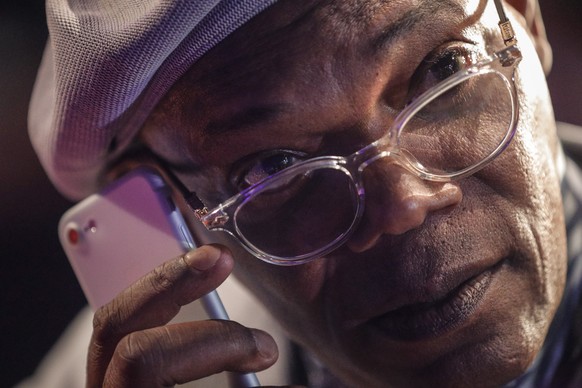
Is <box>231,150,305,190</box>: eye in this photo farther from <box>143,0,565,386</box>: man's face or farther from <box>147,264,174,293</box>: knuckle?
<box>147,264,174,293</box>: knuckle

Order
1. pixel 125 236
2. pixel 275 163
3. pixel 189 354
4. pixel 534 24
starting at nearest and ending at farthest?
1. pixel 189 354
2. pixel 275 163
3. pixel 125 236
4. pixel 534 24

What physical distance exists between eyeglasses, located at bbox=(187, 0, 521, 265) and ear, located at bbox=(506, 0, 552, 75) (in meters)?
0.31

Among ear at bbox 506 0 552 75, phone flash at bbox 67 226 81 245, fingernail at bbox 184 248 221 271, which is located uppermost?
fingernail at bbox 184 248 221 271

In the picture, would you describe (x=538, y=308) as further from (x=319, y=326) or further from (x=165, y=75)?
(x=165, y=75)

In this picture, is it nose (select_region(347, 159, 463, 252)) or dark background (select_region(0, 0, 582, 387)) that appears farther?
dark background (select_region(0, 0, 582, 387))

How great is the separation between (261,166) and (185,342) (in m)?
0.26

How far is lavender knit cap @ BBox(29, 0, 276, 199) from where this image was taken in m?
0.77

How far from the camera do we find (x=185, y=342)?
30.3 inches

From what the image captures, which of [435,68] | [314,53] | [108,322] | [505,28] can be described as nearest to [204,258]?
[108,322]

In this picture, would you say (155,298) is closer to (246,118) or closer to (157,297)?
(157,297)

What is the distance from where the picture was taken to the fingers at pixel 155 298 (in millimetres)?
774

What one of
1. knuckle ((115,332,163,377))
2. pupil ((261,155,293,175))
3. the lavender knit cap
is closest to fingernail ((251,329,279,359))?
knuckle ((115,332,163,377))

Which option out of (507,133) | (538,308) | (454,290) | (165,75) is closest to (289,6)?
(165,75)

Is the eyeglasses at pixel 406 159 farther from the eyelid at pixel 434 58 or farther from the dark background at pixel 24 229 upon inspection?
the dark background at pixel 24 229
